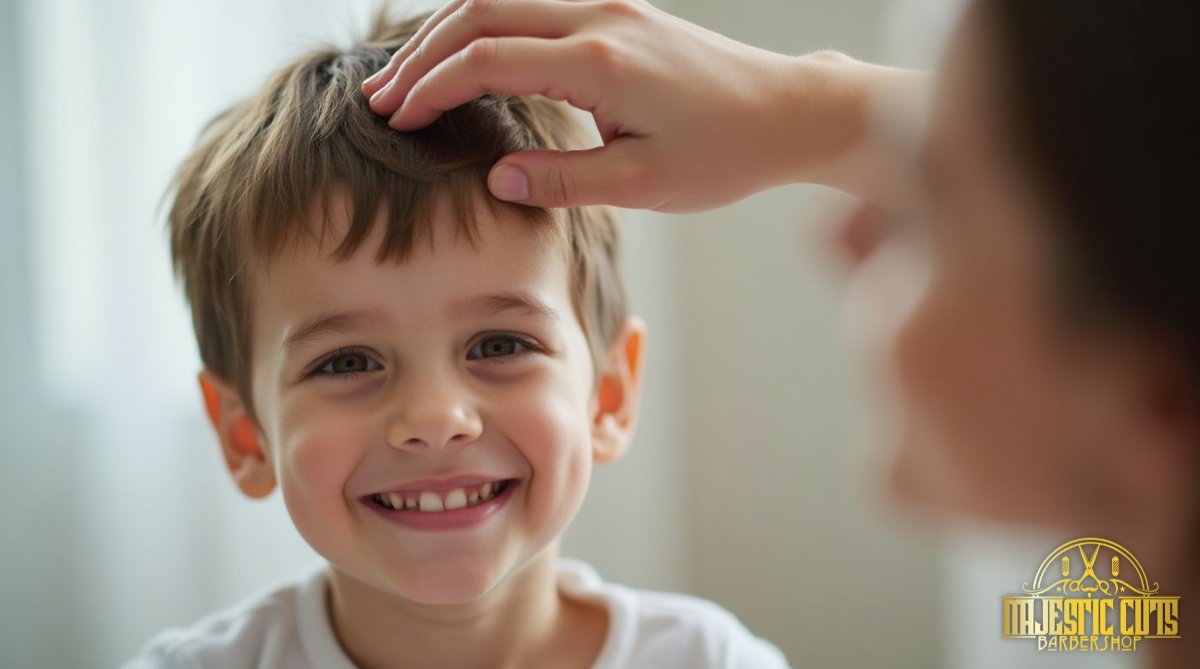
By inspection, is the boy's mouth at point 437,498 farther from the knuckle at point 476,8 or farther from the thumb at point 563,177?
the knuckle at point 476,8

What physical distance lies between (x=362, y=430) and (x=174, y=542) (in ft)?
3.40

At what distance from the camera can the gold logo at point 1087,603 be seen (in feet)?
2.49

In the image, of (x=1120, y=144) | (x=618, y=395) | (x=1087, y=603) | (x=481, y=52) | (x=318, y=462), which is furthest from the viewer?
(x=618, y=395)

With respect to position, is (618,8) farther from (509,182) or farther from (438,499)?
(438,499)

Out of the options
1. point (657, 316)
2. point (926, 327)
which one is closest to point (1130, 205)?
point (926, 327)

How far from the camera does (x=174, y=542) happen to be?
1810 mm

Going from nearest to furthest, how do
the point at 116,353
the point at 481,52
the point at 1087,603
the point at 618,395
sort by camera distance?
1. the point at 481,52
2. the point at 1087,603
3. the point at 618,395
4. the point at 116,353

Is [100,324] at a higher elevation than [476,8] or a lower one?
lower

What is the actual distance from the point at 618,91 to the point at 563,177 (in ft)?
0.26

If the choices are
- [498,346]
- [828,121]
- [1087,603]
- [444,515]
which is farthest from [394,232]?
[1087,603]

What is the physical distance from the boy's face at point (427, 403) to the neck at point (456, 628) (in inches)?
4.4

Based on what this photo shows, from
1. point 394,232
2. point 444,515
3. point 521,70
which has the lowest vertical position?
point 444,515

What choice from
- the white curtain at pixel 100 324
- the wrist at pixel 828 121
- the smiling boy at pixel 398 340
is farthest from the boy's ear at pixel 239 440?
the white curtain at pixel 100 324

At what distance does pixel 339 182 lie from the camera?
36.4 inches
